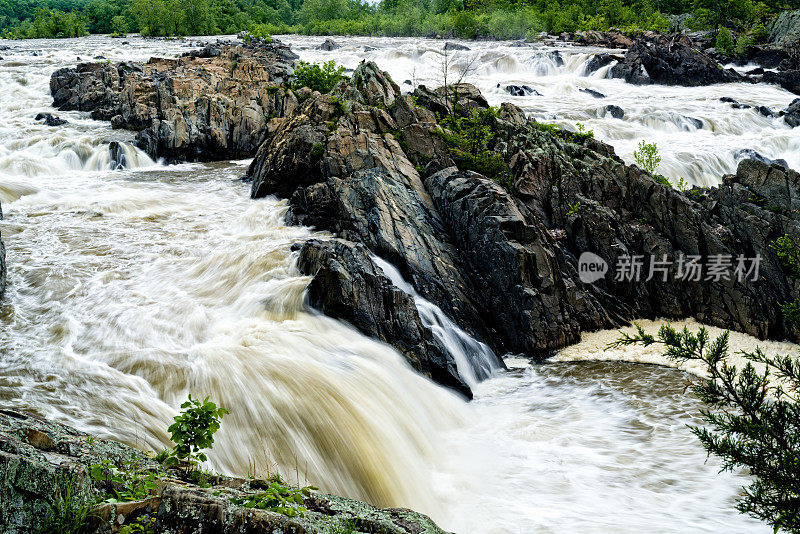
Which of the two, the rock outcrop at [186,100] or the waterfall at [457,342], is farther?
the rock outcrop at [186,100]

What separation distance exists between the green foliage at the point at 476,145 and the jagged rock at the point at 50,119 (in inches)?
921

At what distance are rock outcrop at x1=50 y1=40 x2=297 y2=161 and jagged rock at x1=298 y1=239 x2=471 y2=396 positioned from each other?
57.6ft

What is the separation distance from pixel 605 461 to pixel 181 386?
24.5 ft

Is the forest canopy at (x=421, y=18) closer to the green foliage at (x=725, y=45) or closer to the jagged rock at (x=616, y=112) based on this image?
the green foliage at (x=725, y=45)

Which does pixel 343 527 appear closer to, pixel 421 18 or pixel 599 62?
pixel 599 62

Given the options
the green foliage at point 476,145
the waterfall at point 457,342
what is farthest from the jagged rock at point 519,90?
the waterfall at point 457,342

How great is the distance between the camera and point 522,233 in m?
15.0

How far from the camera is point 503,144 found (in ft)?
61.4

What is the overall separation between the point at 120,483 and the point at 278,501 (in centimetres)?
131

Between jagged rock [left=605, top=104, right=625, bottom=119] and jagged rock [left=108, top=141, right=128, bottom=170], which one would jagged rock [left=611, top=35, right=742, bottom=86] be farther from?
jagged rock [left=108, top=141, right=128, bottom=170]

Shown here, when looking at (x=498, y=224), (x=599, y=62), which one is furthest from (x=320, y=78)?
(x=599, y=62)

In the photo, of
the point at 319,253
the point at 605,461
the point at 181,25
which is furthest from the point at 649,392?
the point at 181,25

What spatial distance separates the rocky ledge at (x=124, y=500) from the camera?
409cm

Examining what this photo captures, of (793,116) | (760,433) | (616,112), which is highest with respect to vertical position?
(793,116)
